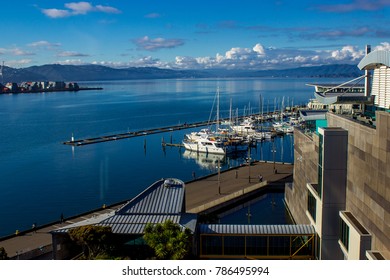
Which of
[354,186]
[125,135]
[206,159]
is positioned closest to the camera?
[354,186]

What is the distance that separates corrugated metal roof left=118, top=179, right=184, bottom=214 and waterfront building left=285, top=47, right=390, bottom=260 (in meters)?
2.77

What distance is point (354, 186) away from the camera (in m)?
7.88

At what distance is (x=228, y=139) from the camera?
3825 centimetres

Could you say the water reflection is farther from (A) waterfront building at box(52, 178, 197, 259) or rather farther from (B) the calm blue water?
(A) waterfront building at box(52, 178, 197, 259)

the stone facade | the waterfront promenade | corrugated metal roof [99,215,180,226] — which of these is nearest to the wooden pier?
the waterfront promenade

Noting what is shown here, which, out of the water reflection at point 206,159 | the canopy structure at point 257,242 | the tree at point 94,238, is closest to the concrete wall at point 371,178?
the canopy structure at point 257,242

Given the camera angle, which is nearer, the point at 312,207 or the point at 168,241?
the point at 168,241

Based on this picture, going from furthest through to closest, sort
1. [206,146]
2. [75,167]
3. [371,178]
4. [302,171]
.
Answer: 1. [206,146]
2. [75,167]
3. [302,171]
4. [371,178]

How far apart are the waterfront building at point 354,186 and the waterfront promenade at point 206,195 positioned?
21.6ft

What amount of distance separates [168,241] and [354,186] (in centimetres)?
326

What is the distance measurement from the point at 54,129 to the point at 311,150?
41.7 meters

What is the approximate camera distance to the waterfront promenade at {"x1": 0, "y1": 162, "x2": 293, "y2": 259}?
40.4 feet

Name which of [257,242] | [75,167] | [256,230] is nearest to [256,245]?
[257,242]

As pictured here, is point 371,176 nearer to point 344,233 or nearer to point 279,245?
point 344,233
